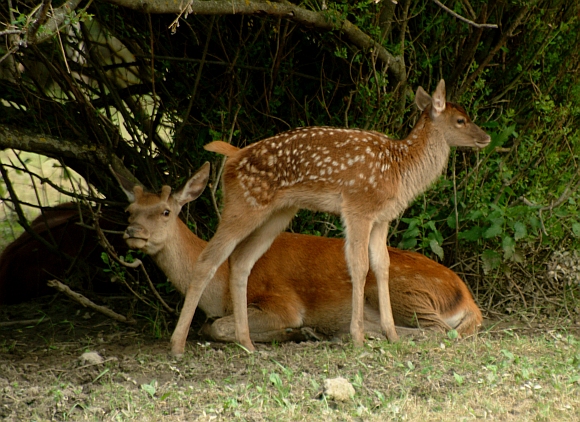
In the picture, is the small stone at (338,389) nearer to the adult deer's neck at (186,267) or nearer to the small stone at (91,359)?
the small stone at (91,359)

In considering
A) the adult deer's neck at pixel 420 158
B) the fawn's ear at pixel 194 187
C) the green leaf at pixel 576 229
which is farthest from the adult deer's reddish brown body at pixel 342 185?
the green leaf at pixel 576 229

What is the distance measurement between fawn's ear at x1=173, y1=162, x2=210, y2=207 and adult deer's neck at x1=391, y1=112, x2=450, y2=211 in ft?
4.30

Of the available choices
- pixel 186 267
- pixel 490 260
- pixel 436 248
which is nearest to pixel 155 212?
pixel 186 267

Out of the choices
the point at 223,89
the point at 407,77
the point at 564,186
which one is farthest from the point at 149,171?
the point at 564,186

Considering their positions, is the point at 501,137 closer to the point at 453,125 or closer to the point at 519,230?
the point at 519,230

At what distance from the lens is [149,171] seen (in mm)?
7137

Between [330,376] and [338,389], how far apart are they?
0.43 metres

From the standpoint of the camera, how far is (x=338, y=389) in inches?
182

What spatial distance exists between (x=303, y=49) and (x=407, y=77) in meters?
0.87

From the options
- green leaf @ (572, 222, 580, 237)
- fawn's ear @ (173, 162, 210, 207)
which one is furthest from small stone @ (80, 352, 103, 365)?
green leaf @ (572, 222, 580, 237)

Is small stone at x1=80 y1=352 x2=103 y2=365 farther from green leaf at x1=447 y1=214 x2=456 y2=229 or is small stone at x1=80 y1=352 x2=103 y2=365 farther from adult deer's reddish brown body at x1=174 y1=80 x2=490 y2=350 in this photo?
green leaf at x1=447 y1=214 x2=456 y2=229

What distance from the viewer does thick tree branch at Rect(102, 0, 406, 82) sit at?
5324mm

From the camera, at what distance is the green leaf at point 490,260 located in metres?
7.08

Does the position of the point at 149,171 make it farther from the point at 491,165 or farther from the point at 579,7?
the point at 579,7
